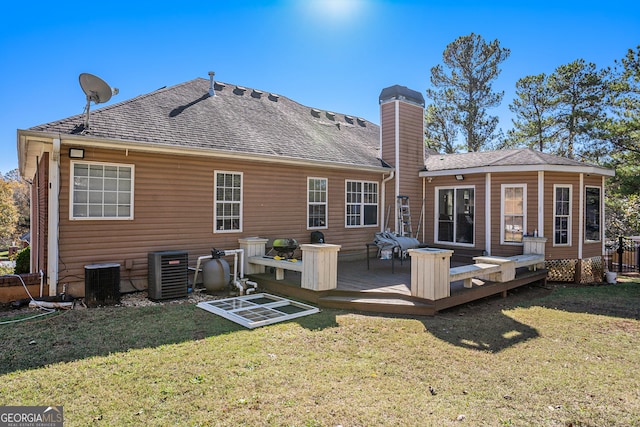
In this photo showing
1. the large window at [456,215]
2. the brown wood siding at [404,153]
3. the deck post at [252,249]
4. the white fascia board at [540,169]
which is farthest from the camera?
the brown wood siding at [404,153]

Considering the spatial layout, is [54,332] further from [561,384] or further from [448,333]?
[561,384]

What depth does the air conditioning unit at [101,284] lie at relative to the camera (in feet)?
19.9

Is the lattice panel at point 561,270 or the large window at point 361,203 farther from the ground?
the large window at point 361,203

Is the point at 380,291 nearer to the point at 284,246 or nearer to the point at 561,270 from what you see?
the point at 284,246

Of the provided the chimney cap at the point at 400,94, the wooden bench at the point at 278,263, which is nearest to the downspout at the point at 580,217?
the chimney cap at the point at 400,94

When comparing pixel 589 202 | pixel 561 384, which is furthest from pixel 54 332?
pixel 589 202

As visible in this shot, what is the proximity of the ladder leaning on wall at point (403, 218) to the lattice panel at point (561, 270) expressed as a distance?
3820mm

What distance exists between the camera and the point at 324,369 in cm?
376

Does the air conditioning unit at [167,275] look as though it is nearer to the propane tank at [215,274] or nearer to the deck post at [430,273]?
the propane tank at [215,274]

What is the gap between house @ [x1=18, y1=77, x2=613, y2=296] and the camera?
6547mm

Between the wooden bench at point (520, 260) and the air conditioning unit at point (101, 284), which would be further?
the wooden bench at point (520, 260)

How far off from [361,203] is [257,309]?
581 centimetres

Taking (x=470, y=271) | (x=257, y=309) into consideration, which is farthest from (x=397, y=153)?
(x=257, y=309)

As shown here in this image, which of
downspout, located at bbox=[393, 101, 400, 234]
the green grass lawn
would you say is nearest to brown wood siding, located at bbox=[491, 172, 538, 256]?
downspout, located at bbox=[393, 101, 400, 234]
